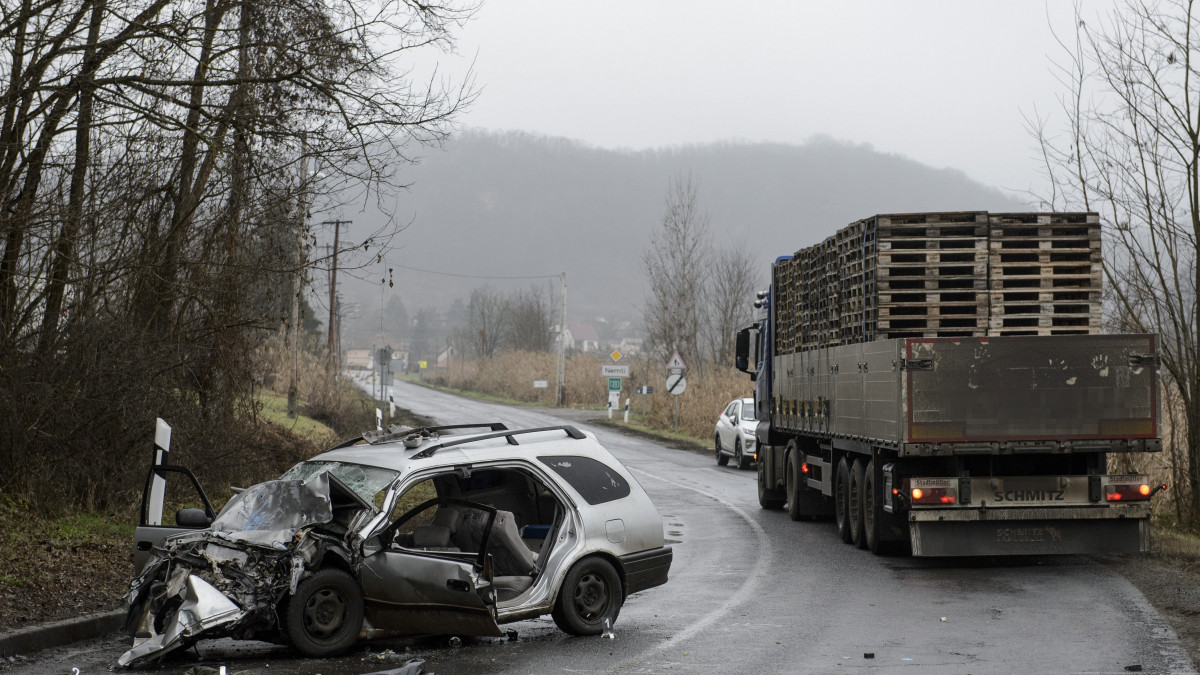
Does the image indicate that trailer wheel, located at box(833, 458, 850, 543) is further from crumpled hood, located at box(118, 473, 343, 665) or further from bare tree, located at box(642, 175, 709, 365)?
bare tree, located at box(642, 175, 709, 365)

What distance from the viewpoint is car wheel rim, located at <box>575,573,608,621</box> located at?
8875mm

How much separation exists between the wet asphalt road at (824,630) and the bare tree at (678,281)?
122 ft

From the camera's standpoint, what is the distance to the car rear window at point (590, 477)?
29.7 feet

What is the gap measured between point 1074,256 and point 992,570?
11.0 feet

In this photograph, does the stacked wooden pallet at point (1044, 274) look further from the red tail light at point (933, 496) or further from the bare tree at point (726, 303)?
the bare tree at point (726, 303)

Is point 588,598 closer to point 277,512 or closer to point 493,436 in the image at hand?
point 493,436

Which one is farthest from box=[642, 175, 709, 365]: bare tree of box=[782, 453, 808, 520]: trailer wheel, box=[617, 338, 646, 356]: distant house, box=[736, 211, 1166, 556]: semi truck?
box=[736, 211, 1166, 556]: semi truck

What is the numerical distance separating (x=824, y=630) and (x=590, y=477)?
2.00 meters

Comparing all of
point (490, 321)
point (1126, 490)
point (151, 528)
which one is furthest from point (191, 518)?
point (490, 321)

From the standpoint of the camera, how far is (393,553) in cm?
809

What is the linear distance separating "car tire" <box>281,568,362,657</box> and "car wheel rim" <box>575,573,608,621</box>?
66.0 inches

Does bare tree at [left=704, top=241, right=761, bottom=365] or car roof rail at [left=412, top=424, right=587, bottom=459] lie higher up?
bare tree at [left=704, top=241, right=761, bottom=365]

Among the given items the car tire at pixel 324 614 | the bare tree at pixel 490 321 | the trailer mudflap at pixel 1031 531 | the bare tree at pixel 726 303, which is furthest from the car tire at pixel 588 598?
the bare tree at pixel 490 321

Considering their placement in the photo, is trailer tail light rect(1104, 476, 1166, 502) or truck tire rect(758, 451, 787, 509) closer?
trailer tail light rect(1104, 476, 1166, 502)
